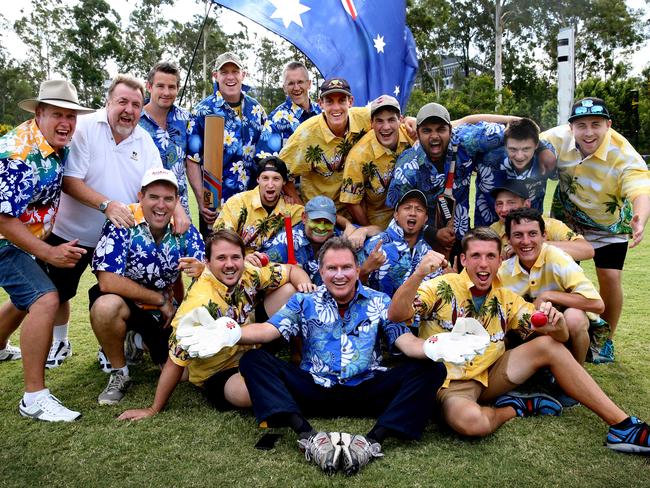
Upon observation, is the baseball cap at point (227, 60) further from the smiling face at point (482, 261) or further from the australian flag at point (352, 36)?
the smiling face at point (482, 261)

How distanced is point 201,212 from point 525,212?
3.08 m

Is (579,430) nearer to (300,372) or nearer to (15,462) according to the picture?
(300,372)

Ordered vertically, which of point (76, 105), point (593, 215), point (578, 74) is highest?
point (578, 74)

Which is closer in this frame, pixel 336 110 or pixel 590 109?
pixel 590 109

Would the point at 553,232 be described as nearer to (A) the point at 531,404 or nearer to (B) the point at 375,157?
(A) the point at 531,404

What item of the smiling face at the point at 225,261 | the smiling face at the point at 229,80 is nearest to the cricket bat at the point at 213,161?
the smiling face at the point at 229,80

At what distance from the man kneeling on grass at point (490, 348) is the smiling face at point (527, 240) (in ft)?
1.15

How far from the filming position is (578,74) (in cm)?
3950

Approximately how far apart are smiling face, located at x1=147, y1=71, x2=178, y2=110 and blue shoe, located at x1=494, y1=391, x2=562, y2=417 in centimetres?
379

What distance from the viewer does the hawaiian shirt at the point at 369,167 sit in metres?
5.16

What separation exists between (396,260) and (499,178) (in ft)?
3.62

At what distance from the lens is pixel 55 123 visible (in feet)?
13.1

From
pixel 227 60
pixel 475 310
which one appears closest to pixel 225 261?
pixel 475 310

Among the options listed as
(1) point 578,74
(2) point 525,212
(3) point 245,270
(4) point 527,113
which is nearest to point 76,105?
(3) point 245,270
